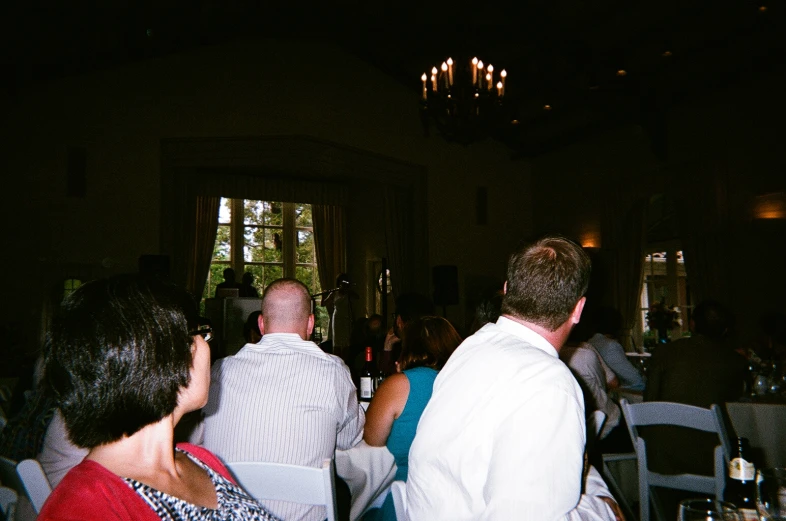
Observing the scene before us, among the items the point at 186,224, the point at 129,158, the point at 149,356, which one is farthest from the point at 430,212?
the point at 149,356

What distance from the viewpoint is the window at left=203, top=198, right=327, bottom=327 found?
11.7 m

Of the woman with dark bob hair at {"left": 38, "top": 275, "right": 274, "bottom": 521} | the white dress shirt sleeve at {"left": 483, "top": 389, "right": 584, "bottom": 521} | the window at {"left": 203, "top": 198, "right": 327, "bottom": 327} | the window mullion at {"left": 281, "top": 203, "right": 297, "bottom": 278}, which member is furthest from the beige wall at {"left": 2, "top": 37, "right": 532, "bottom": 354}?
the white dress shirt sleeve at {"left": 483, "top": 389, "right": 584, "bottom": 521}

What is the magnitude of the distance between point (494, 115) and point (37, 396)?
16.4 ft

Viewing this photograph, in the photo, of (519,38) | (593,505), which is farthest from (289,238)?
(593,505)

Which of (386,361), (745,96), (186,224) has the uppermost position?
(745,96)

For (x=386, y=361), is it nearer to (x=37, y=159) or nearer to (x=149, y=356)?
(x=149, y=356)

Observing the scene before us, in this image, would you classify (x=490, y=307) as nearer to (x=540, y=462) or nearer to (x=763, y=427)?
(x=763, y=427)

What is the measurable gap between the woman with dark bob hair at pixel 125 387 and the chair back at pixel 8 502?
98 centimetres

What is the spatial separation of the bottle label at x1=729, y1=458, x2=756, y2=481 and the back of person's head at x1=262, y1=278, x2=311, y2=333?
187 centimetres

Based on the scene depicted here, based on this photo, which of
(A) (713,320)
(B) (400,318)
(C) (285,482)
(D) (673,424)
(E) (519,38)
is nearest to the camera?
(C) (285,482)

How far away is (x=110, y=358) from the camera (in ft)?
2.95

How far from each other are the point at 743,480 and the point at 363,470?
150 centimetres

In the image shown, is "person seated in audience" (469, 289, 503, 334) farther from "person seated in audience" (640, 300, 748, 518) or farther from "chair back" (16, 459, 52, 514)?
"chair back" (16, 459, 52, 514)

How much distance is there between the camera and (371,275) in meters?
12.5
